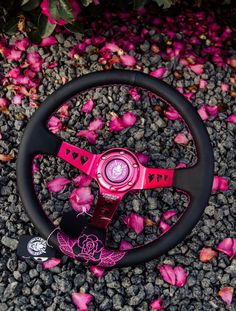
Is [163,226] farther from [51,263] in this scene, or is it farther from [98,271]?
[51,263]

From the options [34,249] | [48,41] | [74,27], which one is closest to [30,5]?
[74,27]

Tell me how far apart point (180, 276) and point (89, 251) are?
15.8 inches

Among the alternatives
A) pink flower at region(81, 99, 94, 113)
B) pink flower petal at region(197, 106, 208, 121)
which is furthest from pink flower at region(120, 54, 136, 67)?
pink flower petal at region(197, 106, 208, 121)

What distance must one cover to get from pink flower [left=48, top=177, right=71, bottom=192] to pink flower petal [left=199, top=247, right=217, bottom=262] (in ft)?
1.80

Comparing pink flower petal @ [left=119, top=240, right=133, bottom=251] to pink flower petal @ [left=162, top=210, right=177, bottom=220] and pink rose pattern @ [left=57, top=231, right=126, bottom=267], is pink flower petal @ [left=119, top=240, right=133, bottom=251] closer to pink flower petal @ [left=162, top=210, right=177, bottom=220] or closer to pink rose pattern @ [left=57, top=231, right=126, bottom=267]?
pink flower petal @ [left=162, top=210, right=177, bottom=220]

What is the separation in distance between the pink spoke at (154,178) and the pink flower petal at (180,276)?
1.19 ft

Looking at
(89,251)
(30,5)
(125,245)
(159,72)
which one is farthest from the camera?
(159,72)

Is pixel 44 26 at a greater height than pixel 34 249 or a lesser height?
greater

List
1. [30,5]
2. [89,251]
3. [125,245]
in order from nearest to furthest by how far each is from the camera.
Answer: [89,251]
[125,245]
[30,5]

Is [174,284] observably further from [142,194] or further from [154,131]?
[154,131]

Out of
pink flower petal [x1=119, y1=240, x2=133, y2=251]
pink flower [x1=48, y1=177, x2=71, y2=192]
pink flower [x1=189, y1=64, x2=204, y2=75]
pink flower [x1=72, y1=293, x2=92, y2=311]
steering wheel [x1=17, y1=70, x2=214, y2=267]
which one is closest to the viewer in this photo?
steering wheel [x1=17, y1=70, x2=214, y2=267]

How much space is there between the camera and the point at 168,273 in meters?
1.88

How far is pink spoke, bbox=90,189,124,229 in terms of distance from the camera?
1724 millimetres

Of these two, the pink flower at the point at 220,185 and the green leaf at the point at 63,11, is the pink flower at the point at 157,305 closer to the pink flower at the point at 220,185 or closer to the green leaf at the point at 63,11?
the pink flower at the point at 220,185
